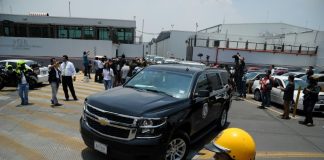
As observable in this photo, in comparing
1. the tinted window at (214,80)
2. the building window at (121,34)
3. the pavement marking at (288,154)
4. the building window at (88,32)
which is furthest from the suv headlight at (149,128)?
the building window at (88,32)

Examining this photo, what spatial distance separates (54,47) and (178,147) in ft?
86.0

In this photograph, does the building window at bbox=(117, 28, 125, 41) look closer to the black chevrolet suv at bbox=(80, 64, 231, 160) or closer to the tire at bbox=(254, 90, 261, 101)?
the tire at bbox=(254, 90, 261, 101)

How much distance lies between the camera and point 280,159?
5871 millimetres

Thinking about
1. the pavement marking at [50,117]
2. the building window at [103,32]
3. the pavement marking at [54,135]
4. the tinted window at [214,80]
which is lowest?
the pavement marking at [50,117]

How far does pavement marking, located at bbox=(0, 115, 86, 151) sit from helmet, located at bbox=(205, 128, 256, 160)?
4.14 meters

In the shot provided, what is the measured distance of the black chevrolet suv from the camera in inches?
167

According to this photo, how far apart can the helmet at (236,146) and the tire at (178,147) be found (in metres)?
2.38

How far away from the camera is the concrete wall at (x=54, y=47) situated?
90.6 feet

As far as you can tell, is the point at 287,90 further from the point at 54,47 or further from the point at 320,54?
the point at 320,54

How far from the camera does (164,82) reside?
227 inches

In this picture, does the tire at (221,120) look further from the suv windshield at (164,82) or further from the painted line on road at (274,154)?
the suv windshield at (164,82)

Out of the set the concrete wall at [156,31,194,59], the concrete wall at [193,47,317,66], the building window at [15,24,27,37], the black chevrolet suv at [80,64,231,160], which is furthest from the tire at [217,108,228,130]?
the concrete wall at [156,31,194,59]

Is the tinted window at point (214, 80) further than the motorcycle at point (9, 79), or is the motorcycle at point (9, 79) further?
the motorcycle at point (9, 79)

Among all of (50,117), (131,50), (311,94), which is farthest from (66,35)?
(311,94)
